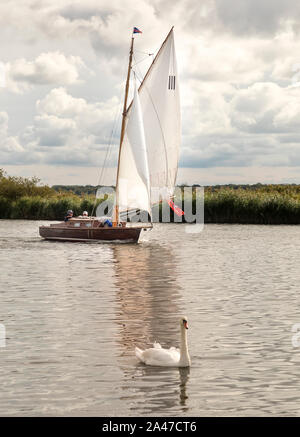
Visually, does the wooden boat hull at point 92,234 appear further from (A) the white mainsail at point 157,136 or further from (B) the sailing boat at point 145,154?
(A) the white mainsail at point 157,136

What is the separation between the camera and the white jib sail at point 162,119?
54.5m

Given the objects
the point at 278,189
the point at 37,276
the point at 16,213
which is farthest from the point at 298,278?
the point at 278,189

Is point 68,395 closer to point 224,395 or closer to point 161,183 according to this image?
point 224,395

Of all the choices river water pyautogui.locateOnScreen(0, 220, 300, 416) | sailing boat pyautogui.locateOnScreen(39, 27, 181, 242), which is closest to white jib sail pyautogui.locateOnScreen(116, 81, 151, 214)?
sailing boat pyautogui.locateOnScreen(39, 27, 181, 242)

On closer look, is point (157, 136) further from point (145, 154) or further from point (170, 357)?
point (170, 357)

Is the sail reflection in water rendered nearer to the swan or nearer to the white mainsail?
the swan

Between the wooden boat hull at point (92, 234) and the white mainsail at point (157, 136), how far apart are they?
4.48 ft

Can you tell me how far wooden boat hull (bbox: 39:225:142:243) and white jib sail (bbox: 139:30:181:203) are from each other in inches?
144

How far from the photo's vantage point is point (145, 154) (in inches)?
2003

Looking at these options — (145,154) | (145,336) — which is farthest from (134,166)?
(145,336)

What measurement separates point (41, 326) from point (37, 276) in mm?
12524

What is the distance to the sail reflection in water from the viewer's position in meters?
12.5
